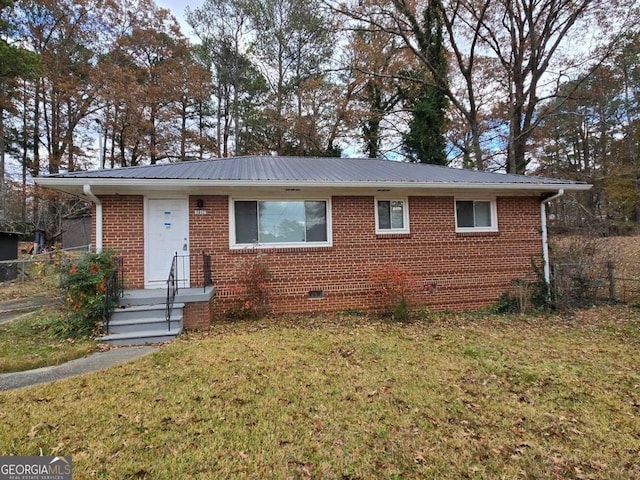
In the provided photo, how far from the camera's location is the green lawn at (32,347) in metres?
4.45

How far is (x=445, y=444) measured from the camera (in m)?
2.75

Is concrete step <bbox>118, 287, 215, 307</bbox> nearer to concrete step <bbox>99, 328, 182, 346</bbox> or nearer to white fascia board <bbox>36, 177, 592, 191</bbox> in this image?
concrete step <bbox>99, 328, 182, 346</bbox>

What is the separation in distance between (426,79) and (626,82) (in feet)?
38.0

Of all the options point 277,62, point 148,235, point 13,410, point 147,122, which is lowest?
point 13,410

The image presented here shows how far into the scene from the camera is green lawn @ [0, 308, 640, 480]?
2508 millimetres

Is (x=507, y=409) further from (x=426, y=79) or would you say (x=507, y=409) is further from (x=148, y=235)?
(x=426, y=79)

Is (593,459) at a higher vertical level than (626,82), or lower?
lower

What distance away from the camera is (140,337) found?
17.9 feet

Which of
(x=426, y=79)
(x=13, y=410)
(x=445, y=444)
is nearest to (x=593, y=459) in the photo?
(x=445, y=444)

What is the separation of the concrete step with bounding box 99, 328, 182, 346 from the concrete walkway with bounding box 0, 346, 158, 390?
0.23 m

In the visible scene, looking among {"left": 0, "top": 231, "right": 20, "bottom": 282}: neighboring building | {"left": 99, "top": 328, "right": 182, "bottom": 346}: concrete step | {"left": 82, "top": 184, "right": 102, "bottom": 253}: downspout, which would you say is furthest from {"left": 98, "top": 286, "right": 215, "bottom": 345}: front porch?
{"left": 0, "top": 231, "right": 20, "bottom": 282}: neighboring building

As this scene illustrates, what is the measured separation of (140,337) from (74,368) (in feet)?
3.85

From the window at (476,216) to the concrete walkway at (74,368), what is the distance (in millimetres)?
7407

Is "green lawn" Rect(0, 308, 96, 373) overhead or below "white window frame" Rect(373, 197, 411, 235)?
below
